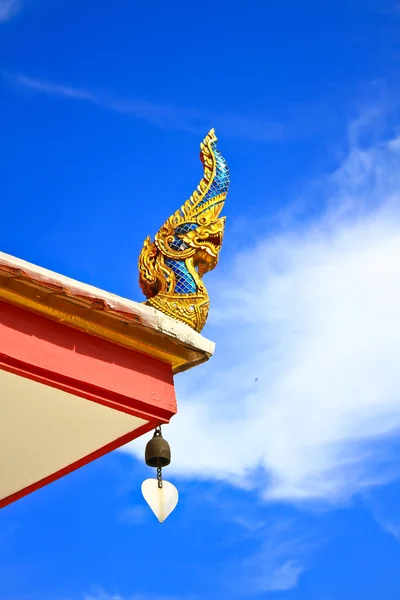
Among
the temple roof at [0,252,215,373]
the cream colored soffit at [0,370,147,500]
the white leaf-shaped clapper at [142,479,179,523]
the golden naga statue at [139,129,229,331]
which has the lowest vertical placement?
the white leaf-shaped clapper at [142,479,179,523]

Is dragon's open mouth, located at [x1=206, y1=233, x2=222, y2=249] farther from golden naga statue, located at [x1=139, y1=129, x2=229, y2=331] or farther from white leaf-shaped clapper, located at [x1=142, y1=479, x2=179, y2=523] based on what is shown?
white leaf-shaped clapper, located at [x1=142, y1=479, x2=179, y2=523]

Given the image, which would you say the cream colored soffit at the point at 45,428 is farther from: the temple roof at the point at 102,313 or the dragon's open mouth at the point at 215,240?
the dragon's open mouth at the point at 215,240

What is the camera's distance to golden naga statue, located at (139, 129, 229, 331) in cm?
582

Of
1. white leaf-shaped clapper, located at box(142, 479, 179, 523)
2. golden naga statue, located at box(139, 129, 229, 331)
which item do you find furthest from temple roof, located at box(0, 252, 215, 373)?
white leaf-shaped clapper, located at box(142, 479, 179, 523)

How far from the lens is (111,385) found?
17.6 feet

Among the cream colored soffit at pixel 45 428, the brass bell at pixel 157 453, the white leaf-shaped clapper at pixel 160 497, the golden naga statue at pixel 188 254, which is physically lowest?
the white leaf-shaped clapper at pixel 160 497

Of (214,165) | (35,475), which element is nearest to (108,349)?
(35,475)

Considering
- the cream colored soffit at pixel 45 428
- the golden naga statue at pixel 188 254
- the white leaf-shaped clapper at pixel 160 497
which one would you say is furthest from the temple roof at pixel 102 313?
the white leaf-shaped clapper at pixel 160 497

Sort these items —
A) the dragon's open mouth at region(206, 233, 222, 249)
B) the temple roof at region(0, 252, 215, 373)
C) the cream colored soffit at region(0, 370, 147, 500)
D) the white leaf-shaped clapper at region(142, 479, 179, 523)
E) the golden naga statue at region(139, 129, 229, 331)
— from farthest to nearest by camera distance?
1. the dragon's open mouth at region(206, 233, 222, 249)
2. the golden naga statue at region(139, 129, 229, 331)
3. the white leaf-shaped clapper at region(142, 479, 179, 523)
4. the cream colored soffit at region(0, 370, 147, 500)
5. the temple roof at region(0, 252, 215, 373)

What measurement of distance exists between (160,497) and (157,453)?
0.25 meters

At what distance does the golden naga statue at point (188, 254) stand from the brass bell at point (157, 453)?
28.1 inches

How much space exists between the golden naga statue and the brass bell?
0.71 metres

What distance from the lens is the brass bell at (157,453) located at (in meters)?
5.47

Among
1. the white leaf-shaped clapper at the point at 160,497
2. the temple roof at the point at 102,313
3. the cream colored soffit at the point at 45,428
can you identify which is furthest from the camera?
the white leaf-shaped clapper at the point at 160,497
